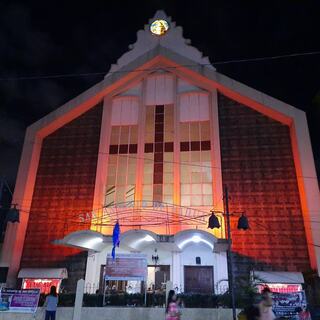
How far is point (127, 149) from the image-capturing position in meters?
21.4

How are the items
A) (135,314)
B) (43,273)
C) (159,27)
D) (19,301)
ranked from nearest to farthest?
(19,301) → (135,314) → (43,273) → (159,27)

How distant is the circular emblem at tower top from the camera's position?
79.8ft

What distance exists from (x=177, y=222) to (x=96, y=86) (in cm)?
1093

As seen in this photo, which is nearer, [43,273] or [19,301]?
[19,301]

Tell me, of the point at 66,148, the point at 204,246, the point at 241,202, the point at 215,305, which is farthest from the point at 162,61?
the point at 215,305

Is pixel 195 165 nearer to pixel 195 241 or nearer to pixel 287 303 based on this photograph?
pixel 195 241

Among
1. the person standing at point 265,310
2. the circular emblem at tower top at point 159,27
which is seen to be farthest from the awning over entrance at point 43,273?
the circular emblem at tower top at point 159,27

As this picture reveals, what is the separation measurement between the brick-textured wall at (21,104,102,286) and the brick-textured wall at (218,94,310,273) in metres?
8.41

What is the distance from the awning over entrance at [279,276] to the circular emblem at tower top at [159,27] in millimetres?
17371

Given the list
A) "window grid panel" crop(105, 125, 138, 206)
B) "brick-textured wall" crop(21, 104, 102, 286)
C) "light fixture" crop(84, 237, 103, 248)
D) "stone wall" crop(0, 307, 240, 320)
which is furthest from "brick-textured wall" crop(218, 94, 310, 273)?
"brick-textured wall" crop(21, 104, 102, 286)

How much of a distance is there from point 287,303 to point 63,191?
1386 cm

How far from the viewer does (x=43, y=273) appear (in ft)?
59.6

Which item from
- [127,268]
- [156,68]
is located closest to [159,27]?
[156,68]

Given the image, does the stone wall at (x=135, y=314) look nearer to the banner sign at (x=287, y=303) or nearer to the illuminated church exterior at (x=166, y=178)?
the banner sign at (x=287, y=303)
